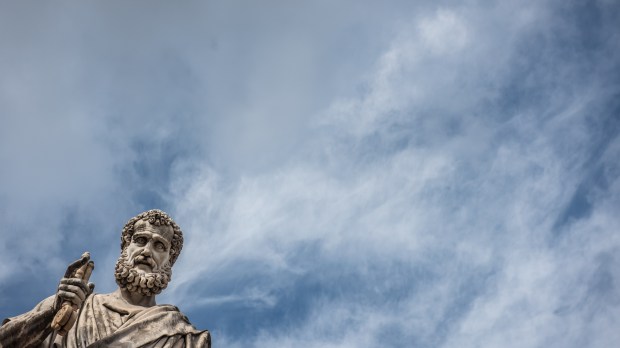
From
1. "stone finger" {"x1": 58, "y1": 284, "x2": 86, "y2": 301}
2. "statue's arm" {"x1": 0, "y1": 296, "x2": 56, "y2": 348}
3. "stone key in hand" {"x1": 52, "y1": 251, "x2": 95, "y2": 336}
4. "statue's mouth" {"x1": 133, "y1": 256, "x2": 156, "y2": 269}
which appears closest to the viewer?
"stone key in hand" {"x1": 52, "y1": 251, "x2": 95, "y2": 336}

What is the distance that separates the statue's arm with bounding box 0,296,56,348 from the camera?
40.4ft

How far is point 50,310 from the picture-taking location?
12.4 meters

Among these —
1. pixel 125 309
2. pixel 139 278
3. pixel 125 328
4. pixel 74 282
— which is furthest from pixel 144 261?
pixel 74 282

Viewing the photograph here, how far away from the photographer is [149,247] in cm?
1507

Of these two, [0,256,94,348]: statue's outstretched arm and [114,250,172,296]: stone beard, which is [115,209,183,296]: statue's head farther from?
[0,256,94,348]: statue's outstretched arm

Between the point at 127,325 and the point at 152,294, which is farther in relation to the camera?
the point at 152,294

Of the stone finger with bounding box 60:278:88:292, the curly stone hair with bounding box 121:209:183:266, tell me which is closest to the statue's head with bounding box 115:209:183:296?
the curly stone hair with bounding box 121:209:183:266

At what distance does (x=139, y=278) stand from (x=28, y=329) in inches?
96.5

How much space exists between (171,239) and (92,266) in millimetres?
2595

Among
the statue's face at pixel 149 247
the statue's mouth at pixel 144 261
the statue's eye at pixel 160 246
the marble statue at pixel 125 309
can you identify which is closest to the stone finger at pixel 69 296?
the marble statue at pixel 125 309

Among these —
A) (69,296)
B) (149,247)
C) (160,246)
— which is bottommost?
(69,296)

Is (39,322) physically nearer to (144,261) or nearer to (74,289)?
(74,289)

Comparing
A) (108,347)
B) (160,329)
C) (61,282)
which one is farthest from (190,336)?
(61,282)

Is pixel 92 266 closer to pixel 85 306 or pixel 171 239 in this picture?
pixel 85 306
